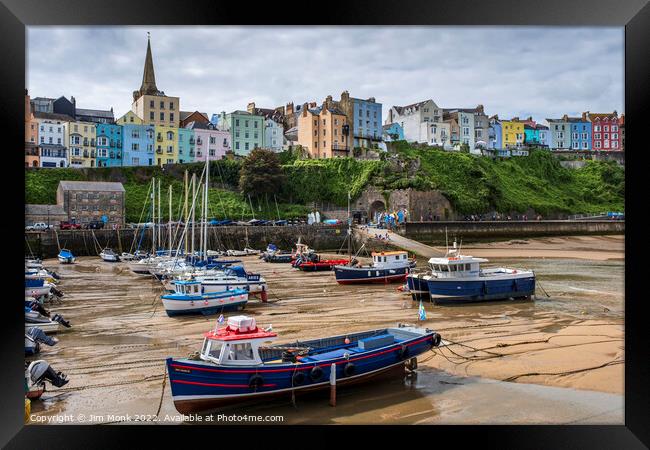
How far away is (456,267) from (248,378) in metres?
9.56

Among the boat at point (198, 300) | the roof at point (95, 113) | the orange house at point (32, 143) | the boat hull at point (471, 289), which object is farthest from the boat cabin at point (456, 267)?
the roof at point (95, 113)

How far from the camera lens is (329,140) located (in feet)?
142

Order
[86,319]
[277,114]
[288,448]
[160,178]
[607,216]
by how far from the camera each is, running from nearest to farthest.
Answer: [288,448]
[86,319]
[160,178]
[607,216]
[277,114]

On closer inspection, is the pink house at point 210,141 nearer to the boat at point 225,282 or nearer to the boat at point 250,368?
the boat at point 225,282

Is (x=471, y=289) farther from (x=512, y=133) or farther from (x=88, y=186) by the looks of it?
(x=512, y=133)

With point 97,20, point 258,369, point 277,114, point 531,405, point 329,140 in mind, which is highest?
point 277,114

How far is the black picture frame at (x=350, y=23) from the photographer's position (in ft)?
17.7

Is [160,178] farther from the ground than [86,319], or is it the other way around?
[160,178]

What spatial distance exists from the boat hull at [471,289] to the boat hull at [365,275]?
4550 mm

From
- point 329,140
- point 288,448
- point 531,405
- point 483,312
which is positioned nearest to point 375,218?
point 329,140

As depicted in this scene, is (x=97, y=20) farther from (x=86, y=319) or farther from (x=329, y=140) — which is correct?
(x=329, y=140)

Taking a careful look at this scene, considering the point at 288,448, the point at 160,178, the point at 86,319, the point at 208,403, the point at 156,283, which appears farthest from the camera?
the point at 160,178

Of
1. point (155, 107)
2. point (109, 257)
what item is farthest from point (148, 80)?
point (109, 257)
